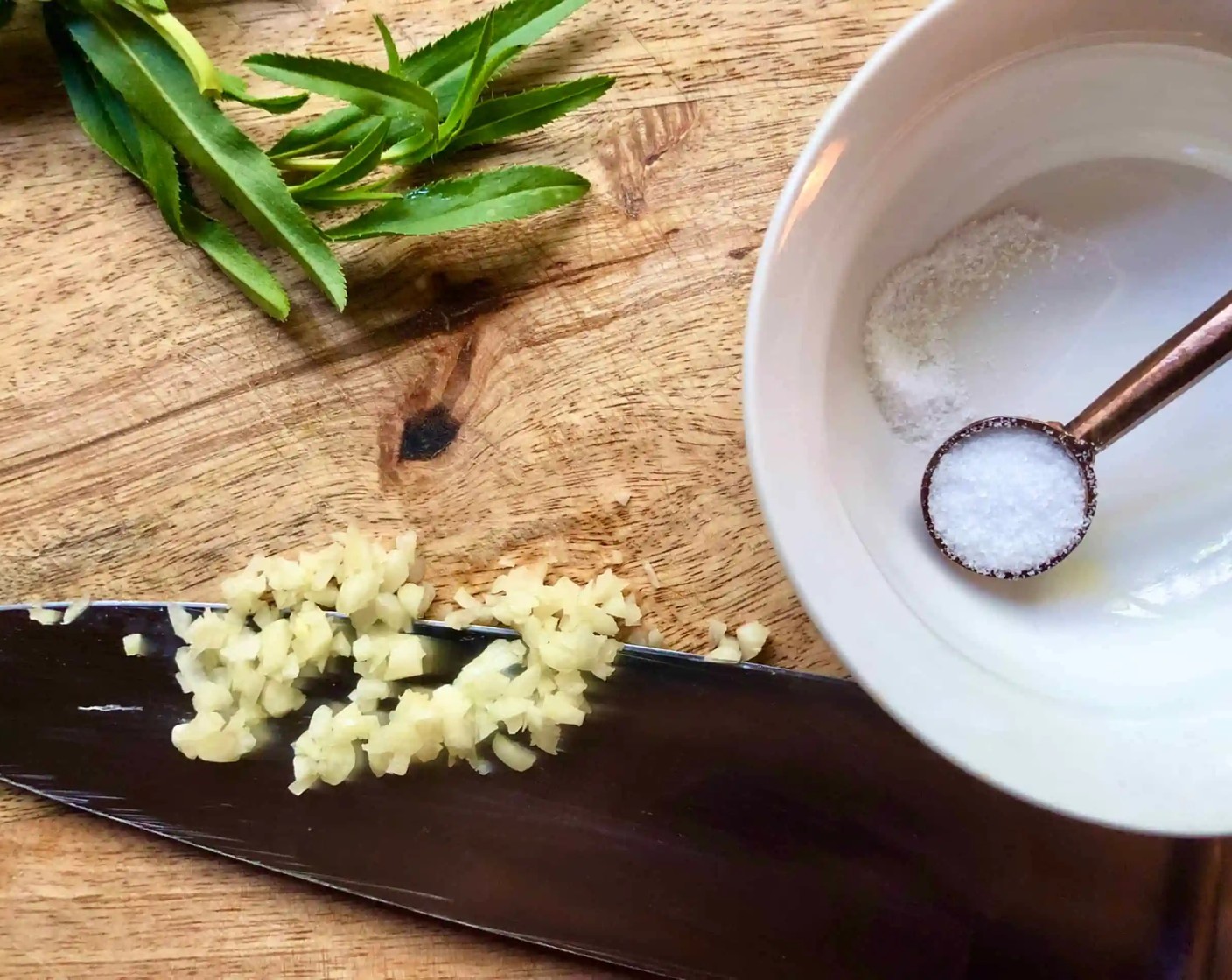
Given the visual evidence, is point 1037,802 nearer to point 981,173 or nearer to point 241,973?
point 981,173

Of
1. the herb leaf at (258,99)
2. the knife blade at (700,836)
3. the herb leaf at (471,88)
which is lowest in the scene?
the knife blade at (700,836)

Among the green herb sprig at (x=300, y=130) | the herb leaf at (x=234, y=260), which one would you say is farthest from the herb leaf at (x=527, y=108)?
the herb leaf at (x=234, y=260)

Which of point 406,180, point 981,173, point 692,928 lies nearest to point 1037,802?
point 692,928

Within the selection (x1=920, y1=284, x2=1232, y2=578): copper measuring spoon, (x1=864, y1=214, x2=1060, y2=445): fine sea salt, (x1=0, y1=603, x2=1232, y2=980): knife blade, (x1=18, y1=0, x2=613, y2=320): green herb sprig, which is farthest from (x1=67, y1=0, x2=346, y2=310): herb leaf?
(x1=920, y1=284, x2=1232, y2=578): copper measuring spoon

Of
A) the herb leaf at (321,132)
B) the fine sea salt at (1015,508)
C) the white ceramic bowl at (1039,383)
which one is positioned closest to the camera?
the white ceramic bowl at (1039,383)

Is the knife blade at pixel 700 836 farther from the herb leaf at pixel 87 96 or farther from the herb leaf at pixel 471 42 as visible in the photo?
the herb leaf at pixel 471 42

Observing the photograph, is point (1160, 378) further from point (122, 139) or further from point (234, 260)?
point (122, 139)

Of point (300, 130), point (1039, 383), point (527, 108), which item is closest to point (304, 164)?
point (300, 130)
